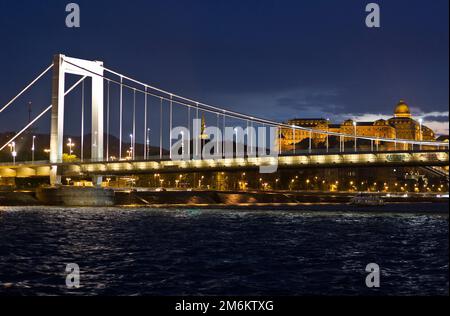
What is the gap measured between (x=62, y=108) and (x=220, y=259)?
2147 inches

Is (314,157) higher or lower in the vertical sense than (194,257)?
higher

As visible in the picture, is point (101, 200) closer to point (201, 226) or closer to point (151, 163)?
point (151, 163)

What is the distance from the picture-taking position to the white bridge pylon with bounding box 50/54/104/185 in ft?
249

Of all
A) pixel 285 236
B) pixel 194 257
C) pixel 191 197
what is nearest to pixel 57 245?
pixel 194 257

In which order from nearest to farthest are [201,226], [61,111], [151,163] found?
[201,226], [151,163], [61,111]

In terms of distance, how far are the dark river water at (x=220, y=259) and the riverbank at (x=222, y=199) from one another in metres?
37.8

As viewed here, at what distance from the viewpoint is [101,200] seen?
79750 mm

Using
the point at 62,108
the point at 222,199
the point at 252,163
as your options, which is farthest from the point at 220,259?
the point at 222,199

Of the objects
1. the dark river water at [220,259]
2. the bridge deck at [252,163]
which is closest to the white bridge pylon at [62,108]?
the bridge deck at [252,163]

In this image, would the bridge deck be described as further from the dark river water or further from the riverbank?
the dark river water

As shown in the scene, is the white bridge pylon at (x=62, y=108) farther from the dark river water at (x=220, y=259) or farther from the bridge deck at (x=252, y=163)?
the dark river water at (x=220, y=259)
